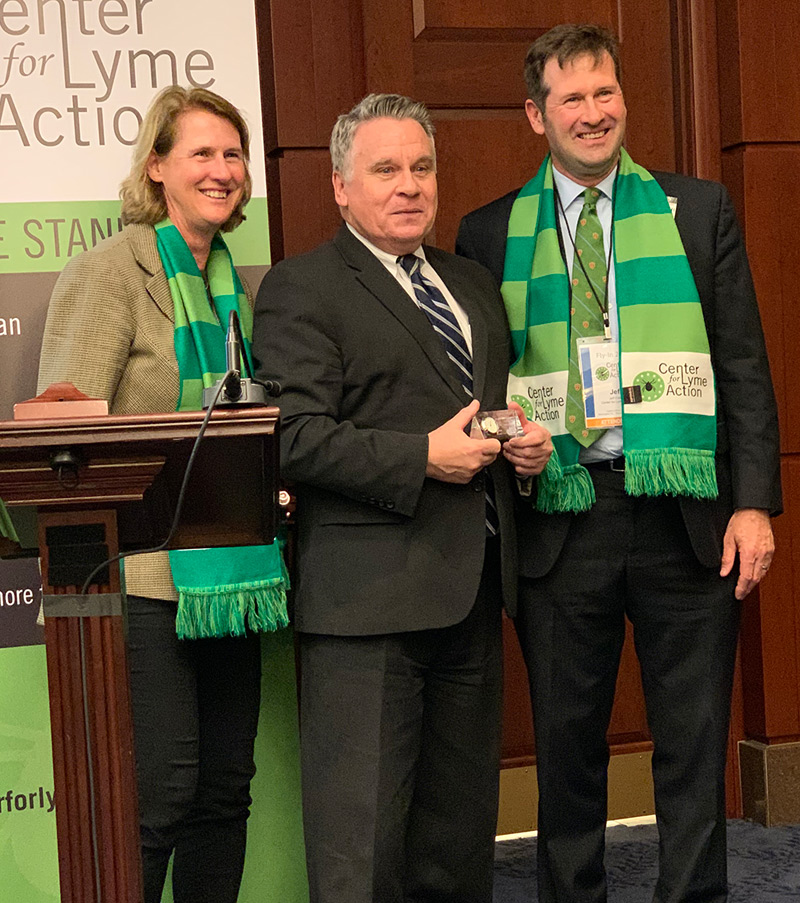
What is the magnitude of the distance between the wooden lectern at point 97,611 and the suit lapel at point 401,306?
833 mm

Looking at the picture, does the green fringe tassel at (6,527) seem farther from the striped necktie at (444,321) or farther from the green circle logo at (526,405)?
the green circle logo at (526,405)

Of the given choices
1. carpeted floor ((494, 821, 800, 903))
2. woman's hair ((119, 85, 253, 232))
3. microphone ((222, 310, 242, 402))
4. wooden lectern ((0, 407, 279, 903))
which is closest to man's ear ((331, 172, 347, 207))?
woman's hair ((119, 85, 253, 232))

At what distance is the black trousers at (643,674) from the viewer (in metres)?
2.52

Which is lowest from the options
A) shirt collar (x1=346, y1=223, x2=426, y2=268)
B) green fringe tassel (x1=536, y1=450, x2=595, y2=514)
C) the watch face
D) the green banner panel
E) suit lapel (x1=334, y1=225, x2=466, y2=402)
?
green fringe tassel (x1=536, y1=450, x2=595, y2=514)

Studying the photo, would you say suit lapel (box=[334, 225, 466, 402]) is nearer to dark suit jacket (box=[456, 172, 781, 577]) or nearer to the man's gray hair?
the man's gray hair

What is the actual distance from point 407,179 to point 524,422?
535 mm

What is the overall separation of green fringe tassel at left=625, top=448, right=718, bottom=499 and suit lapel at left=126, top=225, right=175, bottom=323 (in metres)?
1.00

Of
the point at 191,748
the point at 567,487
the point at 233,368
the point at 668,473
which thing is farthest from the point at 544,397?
the point at 233,368

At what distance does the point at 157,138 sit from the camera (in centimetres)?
255

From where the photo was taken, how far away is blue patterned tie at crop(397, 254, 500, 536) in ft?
7.91

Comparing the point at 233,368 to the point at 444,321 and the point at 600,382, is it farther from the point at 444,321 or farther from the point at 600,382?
the point at 600,382

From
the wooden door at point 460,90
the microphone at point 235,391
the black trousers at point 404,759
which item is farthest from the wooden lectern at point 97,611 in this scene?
the wooden door at point 460,90

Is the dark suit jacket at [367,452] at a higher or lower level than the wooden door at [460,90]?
lower

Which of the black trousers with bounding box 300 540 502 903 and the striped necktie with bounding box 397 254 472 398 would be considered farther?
the striped necktie with bounding box 397 254 472 398
